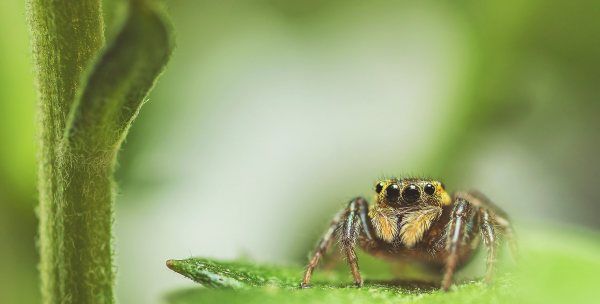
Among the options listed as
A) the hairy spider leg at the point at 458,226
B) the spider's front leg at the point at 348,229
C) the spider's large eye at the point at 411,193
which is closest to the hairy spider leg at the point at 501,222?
the hairy spider leg at the point at 458,226

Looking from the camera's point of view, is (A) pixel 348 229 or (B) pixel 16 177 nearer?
(A) pixel 348 229

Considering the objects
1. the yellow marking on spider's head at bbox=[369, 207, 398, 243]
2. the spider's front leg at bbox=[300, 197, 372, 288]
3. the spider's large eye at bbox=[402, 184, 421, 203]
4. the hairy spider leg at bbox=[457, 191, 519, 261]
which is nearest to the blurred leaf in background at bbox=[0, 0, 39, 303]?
the spider's front leg at bbox=[300, 197, 372, 288]

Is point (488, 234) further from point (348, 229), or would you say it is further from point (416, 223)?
point (348, 229)

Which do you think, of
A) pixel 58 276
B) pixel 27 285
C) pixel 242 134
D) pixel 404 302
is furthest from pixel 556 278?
pixel 242 134

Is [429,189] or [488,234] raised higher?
[429,189]

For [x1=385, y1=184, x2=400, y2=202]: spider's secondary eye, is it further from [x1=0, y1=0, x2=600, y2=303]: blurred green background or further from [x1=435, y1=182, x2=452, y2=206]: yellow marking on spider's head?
[x1=0, y1=0, x2=600, y2=303]: blurred green background

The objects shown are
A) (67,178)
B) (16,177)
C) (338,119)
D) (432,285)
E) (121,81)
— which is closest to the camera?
(121,81)

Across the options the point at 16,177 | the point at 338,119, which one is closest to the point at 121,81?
the point at 16,177

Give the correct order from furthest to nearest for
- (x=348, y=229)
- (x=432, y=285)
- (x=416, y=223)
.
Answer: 1. (x=416, y=223)
2. (x=348, y=229)
3. (x=432, y=285)
